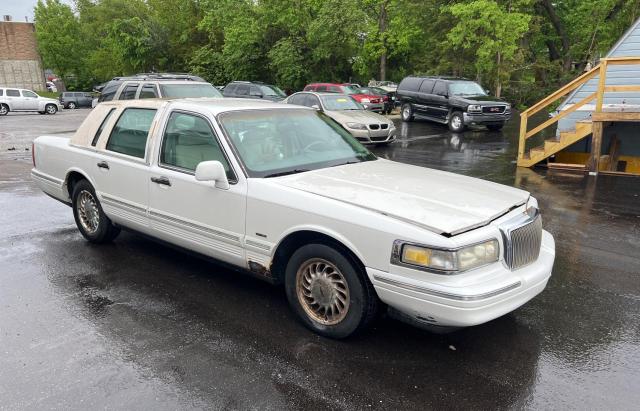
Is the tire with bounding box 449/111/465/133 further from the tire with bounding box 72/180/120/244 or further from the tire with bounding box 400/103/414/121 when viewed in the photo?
the tire with bounding box 72/180/120/244

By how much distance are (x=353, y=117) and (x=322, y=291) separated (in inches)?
445

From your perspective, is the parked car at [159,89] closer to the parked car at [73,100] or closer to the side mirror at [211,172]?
the side mirror at [211,172]

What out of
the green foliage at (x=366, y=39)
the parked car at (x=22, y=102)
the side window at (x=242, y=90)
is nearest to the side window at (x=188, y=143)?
the side window at (x=242, y=90)

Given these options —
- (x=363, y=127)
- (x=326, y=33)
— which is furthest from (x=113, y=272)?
(x=326, y=33)

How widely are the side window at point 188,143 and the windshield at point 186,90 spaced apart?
903cm

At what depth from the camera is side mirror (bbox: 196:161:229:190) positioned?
394 centimetres

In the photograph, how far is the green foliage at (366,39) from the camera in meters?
25.8

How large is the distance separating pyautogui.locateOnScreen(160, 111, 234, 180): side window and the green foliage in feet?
74.0

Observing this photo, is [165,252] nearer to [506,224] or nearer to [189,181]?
[189,181]

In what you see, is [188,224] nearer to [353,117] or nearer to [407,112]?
[353,117]

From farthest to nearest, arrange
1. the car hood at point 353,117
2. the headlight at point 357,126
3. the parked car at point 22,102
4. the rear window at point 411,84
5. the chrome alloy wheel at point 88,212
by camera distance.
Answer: the parked car at point 22,102
the rear window at point 411,84
the car hood at point 353,117
the headlight at point 357,126
the chrome alloy wheel at point 88,212

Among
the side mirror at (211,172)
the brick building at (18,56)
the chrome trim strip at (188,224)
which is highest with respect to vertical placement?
the brick building at (18,56)

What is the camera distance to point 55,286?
4.84 metres

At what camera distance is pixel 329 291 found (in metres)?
3.73
